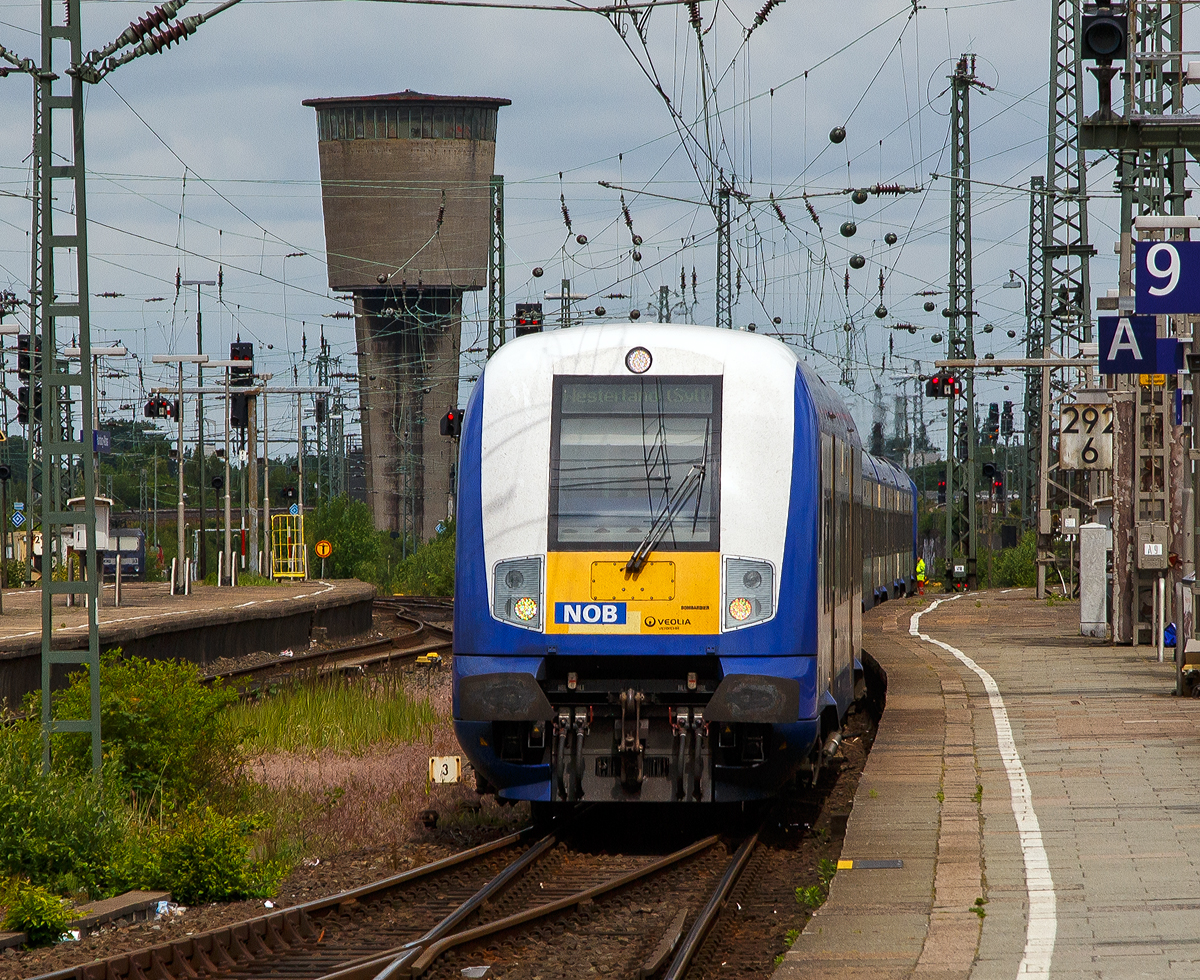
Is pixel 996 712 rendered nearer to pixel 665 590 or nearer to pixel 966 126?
pixel 665 590

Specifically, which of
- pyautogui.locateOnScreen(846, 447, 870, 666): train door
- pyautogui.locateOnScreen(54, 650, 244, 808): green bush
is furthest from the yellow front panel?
pyautogui.locateOnScreen(846, 447, 870, 666): train door

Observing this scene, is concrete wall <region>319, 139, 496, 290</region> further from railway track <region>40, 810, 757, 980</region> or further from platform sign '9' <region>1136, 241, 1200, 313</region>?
railway track <region>40, 810, 757, 980</region>

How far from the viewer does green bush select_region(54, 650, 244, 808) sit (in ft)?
37.9

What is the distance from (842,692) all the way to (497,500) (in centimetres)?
402

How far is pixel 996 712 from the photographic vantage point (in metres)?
15.2

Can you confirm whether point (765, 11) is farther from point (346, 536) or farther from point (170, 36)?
point (346, 536)

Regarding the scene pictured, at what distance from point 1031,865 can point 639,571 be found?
2985mm

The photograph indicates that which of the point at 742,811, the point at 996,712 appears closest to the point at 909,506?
the point at 996,712

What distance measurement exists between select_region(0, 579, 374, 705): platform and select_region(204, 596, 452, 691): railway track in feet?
2.74

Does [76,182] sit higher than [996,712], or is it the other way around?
[76,182]

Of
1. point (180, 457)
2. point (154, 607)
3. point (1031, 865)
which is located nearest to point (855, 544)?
point (1031, 865)

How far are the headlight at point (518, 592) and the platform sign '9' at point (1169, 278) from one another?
5.77m

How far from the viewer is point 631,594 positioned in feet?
33.3

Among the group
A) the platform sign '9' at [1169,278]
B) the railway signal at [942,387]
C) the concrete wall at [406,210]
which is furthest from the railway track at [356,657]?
the concrete wall at [406,210]
